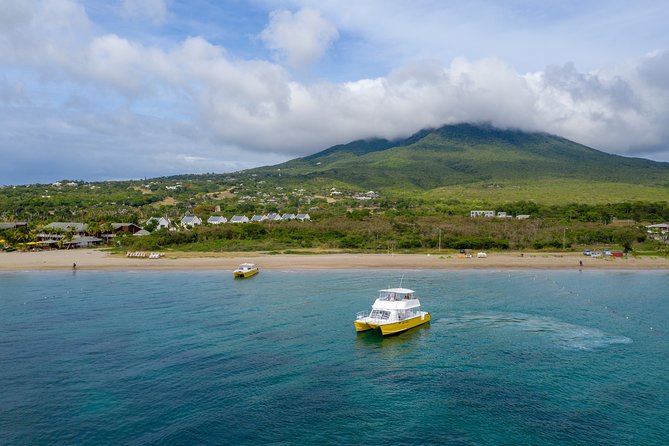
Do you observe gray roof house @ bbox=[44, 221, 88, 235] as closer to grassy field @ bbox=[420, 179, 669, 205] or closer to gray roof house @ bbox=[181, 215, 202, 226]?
gray roof house @ bbox=[181, 215, 202, 226]

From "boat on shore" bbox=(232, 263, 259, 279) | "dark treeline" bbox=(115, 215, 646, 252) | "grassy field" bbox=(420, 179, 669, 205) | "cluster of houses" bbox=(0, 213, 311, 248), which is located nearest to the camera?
"boat on shore" bbox=(232, 263, 259, 279)

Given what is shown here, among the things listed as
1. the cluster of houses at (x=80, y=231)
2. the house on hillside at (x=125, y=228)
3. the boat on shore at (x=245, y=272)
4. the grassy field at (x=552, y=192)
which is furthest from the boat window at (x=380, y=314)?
the grassy field at (x=552, y=192)

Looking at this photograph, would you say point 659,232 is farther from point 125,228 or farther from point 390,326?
point 125,228

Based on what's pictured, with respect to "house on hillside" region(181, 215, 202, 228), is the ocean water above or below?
below

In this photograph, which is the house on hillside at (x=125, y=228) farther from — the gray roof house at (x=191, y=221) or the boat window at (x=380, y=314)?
the boat window at (x=380, y=314)

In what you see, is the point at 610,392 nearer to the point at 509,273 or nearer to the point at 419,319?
the point at 419,319

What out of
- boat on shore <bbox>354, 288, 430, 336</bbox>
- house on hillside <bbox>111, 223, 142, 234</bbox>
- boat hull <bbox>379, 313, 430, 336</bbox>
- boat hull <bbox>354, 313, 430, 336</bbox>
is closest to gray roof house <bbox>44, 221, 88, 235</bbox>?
house on hillside <bbox>111, 223, 142, 234</bbox>

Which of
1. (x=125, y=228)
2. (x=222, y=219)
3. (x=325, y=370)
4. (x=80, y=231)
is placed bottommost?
(x=325, y=370)

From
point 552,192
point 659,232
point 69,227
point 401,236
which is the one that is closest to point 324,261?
point 401,236

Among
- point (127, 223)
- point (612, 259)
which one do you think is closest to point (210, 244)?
point (127, 223)
